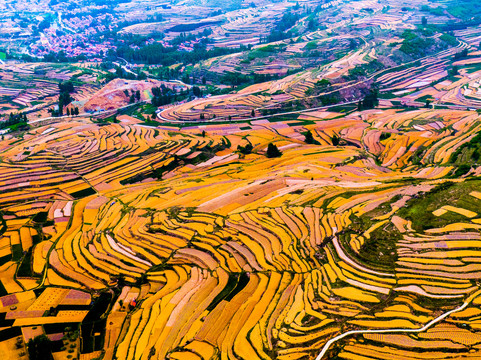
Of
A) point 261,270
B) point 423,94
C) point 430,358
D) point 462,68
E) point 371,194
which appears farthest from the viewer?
point 462,68

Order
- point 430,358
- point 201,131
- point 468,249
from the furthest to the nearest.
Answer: point 201,131 → point 468,249 → point 430,358

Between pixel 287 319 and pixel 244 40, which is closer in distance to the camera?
pixel 287 319

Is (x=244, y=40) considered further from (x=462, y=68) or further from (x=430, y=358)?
(x=430, y=358)

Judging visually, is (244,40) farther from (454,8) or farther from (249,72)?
(454,8)

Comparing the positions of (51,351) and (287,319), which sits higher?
(287,319)

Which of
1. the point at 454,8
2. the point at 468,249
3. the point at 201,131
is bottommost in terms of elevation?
the point at 201,131

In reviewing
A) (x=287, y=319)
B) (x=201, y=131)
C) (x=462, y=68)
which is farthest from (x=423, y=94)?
(x=287, y=319)
